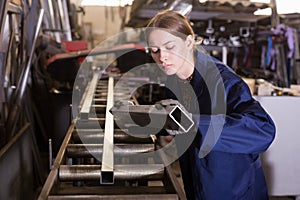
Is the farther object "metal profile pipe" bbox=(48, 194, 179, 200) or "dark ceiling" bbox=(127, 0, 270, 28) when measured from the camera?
"dark ceiling" bbox=(127, 0, 270, 28)

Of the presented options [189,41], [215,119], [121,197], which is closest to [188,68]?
[189,41]

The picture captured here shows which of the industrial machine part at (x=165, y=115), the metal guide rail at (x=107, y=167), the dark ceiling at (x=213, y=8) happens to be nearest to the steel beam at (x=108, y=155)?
the metal guide rail at (x=107, y=167)

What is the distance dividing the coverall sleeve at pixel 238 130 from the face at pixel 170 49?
9.0 inches

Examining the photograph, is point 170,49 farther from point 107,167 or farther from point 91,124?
point 91,124

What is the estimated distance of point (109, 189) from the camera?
3.11ft

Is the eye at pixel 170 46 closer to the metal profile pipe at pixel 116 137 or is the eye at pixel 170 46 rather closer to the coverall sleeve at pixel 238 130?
the coverall sleeve at pixel 238 130

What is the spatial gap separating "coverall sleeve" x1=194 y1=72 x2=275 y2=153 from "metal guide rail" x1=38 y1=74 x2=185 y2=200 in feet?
0.51

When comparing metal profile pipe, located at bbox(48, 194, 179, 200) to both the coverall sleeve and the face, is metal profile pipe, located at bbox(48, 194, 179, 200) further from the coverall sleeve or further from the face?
the face

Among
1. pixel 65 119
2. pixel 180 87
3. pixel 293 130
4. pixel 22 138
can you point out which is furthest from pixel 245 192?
pixel 65 119

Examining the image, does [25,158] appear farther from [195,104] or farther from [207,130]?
[207,130]

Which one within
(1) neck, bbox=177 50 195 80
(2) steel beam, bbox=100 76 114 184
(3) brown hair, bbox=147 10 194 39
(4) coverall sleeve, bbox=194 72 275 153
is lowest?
(2) steel beam, bbox=100 76 114 184

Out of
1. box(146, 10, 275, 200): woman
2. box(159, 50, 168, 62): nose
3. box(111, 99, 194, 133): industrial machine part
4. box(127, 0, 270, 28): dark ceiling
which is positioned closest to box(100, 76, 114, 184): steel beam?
box(111, 99, 194, 133): industrial machine part

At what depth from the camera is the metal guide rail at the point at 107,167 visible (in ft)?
2.96

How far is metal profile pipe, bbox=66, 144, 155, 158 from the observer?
45.9 inches
